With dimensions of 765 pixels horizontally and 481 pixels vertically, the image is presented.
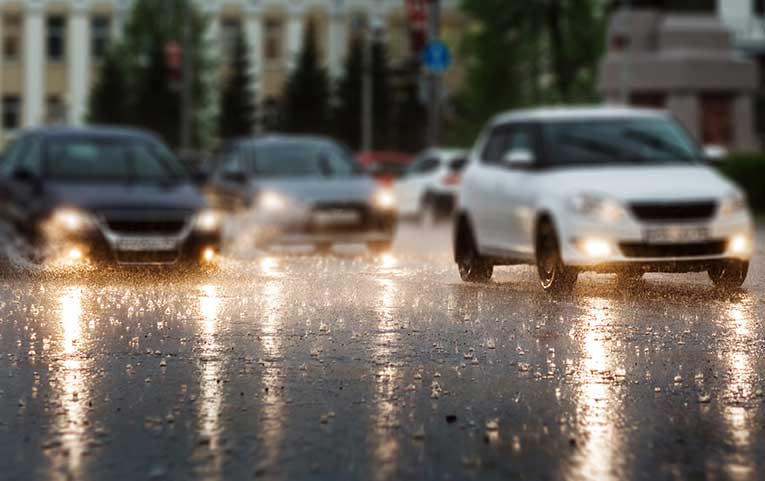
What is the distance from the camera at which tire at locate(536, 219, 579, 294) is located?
50.1 feet

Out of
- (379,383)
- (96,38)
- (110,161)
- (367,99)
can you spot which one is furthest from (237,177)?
(96,38)

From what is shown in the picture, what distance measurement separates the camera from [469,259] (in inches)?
676

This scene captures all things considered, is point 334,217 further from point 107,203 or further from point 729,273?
point 729,273

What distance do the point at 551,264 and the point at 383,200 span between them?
324 inches

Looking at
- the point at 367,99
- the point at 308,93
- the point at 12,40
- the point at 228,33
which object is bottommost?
the point at 308,93

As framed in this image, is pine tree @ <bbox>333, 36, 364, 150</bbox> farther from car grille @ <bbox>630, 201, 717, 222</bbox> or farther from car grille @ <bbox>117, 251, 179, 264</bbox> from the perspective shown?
car grille @ <bbox>630, 201, 717, 222</bbox>

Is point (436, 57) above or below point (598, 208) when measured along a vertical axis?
below

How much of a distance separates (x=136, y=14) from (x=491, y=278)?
5990 cm

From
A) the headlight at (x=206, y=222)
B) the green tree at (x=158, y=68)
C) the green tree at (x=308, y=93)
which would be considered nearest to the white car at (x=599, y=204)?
the headlight at (x=206, y=222)

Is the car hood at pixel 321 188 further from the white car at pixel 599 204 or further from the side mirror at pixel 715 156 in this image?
the side mirror at pixel 715 156

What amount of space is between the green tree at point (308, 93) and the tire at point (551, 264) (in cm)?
6975

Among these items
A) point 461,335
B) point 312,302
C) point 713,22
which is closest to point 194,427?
point 461,335

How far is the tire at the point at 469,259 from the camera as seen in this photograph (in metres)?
17.0

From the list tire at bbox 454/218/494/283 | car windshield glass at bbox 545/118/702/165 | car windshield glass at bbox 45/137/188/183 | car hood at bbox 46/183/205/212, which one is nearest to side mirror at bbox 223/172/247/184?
car windshield glass at bbox 45/137/188/183
